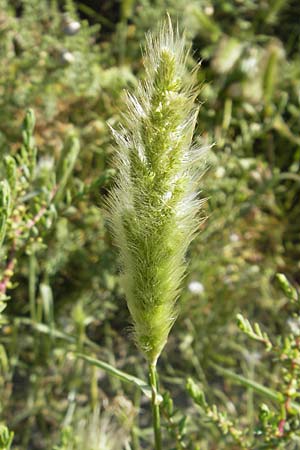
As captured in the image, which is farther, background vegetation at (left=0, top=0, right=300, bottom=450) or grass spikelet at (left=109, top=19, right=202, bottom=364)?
background vegetation at (left=0, top=0, right=300, bottom=450)

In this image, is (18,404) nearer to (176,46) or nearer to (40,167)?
(40,167)

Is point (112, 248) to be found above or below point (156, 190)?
below

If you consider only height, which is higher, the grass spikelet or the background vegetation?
the grass spikelet

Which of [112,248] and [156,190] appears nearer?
[156,190]

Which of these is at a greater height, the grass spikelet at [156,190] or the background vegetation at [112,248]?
the grass spikelet at [156,190]
